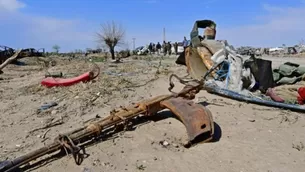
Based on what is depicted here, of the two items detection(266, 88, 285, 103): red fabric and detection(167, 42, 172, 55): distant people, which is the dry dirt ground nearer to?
detection(266, 88, 285, 103): red fabric

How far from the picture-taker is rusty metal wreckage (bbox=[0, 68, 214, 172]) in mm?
3410

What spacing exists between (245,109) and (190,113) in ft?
4.83

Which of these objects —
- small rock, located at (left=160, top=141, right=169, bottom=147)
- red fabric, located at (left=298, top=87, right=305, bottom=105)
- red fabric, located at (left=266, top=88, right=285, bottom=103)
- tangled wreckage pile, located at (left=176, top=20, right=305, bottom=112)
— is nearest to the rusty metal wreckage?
small rock, located at (left=160, top=141, right=169, bottom=147)

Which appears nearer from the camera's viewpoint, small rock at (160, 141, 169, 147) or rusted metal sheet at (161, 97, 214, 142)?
rusted metal sheet at (161, 97, 214, 142)

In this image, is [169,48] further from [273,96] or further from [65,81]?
[273,96]

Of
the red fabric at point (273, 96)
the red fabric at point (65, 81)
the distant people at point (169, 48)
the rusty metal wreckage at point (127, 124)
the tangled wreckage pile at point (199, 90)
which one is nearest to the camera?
the rusty metal wreckage at point (127, 124)

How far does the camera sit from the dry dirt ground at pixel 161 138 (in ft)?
11.2

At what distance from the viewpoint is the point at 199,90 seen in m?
4.73

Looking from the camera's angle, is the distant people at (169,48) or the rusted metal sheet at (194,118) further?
the distant people at (169,48)

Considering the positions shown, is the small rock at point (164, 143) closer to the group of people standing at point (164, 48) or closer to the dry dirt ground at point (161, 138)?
the dry dirt ground at point (161, 138)

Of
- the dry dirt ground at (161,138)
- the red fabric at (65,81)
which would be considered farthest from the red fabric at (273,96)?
the red fabric at (65,81)

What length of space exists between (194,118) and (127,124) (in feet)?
2.85

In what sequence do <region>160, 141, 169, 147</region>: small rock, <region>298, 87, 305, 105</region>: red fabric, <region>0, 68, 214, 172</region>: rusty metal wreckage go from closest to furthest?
<region>0, 68, 214, 172</region>: rusty metal wreckage → <region>160, 141, 169, 147</region>: small rock → <region>298, 87, 305, 105</region>: red fabric

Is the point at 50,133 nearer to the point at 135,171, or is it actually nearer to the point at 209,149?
the point at 135,171
